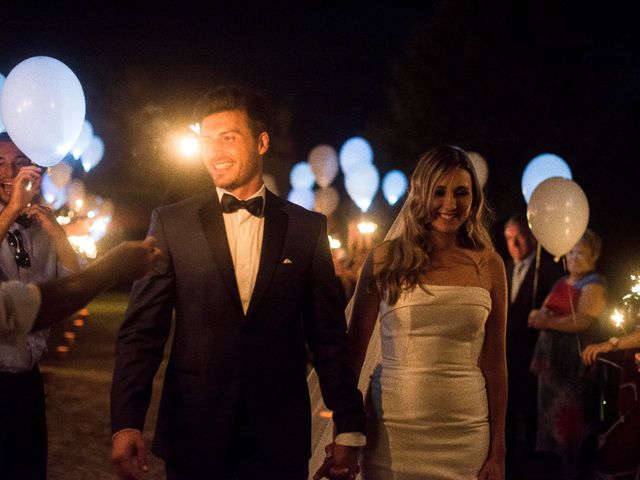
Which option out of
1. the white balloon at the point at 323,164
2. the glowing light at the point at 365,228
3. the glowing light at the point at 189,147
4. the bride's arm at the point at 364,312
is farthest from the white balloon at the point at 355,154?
the bride's arm at the point at 364,312

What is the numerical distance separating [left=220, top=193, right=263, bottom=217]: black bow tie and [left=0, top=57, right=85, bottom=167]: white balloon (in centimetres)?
293

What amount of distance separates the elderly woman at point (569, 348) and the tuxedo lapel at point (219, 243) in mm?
5052

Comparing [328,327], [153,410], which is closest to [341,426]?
[328,327]

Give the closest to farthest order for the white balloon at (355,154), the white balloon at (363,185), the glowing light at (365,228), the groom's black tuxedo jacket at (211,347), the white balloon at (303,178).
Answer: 1. the groom's black tuxedo jacket at (211,347)
2. the glowing light at (365,228)
3. the white balloon at (363,185)
4. the white balloon at (355,154)
5. the white balloon at (303,178)

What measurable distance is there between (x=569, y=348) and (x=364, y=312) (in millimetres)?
4484

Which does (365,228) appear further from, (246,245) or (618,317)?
(246,245)

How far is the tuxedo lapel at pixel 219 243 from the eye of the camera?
3.39 meters

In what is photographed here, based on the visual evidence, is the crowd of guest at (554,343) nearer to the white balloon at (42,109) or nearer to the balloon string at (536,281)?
the balloon string at (536,281)

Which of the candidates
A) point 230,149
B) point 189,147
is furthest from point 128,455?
point 189,147

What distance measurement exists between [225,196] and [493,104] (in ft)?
100

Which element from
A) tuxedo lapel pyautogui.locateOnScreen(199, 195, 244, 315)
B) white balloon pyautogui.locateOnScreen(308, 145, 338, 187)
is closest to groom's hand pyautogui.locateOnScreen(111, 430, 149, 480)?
tuxedo lapel pyautogui.locateOnScreen(199, 195, 244, 315)

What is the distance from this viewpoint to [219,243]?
11.4ft

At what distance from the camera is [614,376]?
6500 mm

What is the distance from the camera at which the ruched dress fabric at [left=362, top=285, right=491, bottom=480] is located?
3881 millimetres
